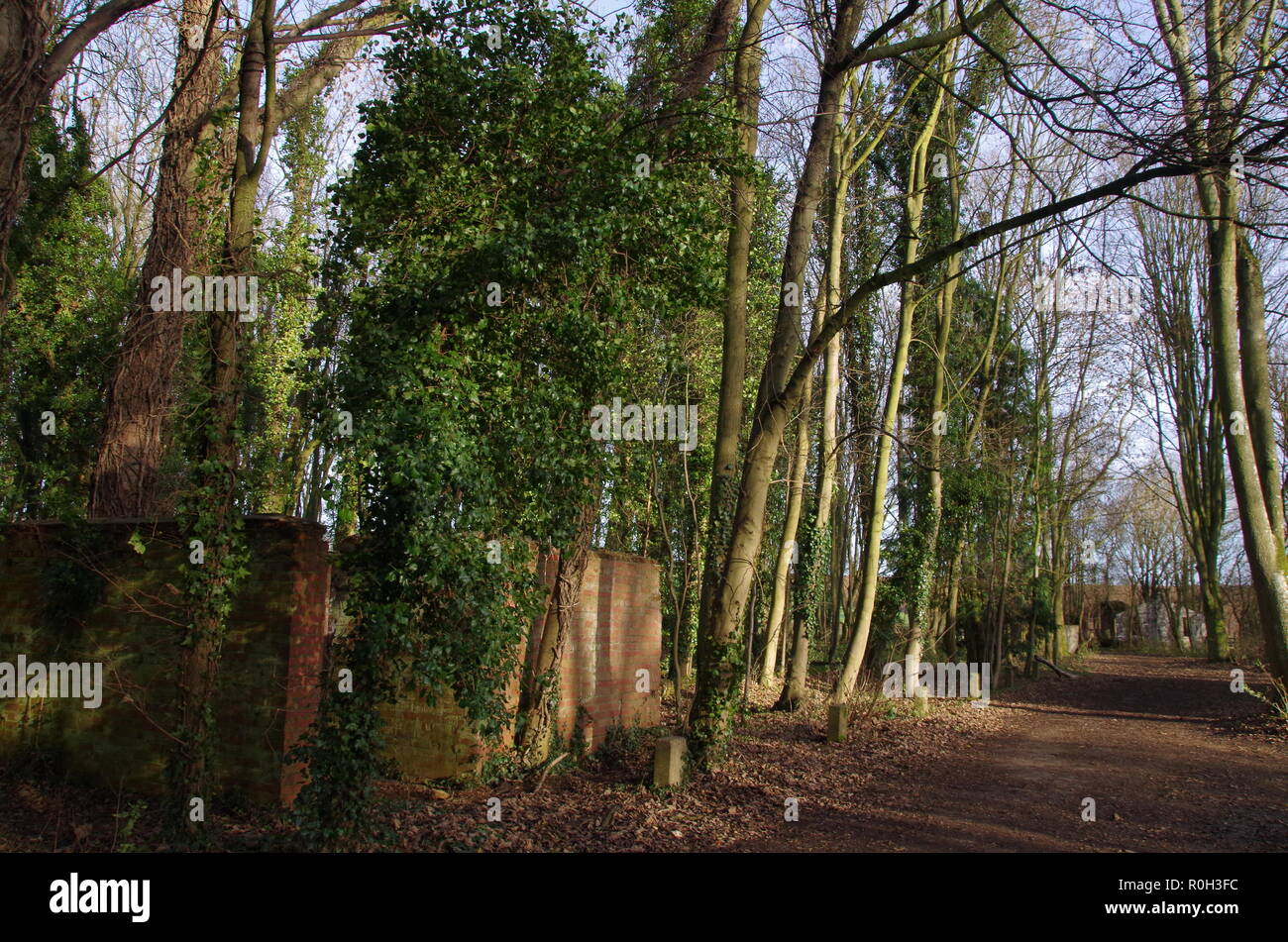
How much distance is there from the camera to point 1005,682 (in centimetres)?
2184

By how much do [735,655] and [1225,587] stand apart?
122 feet

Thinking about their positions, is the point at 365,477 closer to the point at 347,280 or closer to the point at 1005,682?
the point at 347,280

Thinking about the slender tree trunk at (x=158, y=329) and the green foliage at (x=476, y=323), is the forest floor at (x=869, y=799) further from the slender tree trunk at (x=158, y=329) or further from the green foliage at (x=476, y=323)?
the slender tree trunk at (x=158, y=329)

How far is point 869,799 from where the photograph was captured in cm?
813

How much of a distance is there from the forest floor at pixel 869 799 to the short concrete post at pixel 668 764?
15 cm

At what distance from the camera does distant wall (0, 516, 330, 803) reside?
23.0ft

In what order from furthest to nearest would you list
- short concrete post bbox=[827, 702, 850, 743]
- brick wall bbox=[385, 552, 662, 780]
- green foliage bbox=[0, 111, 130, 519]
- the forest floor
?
green foliage bbox=[0, 111, 130, 519] → short concrete post bbox=[827, 702, 850, 743] → brick wall bbox=[385, 552, 662, 780] → the forest floor


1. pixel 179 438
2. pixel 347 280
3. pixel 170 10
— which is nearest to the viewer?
pixel 179 438

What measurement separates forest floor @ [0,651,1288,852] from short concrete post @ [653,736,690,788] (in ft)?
0.50

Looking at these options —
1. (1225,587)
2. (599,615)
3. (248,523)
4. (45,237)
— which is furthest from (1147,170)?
(1225,587)

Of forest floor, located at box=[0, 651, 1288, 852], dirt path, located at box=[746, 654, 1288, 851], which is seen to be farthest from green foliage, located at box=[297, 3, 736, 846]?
dirt path, located at box=[746, 654, 1288, 851]

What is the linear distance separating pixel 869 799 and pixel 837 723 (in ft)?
9.99

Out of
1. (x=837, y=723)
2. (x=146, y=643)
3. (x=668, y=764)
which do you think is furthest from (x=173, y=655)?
(x=837, y=723)

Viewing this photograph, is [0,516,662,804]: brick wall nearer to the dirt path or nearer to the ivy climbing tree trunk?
the ivy climbing tree trunk
